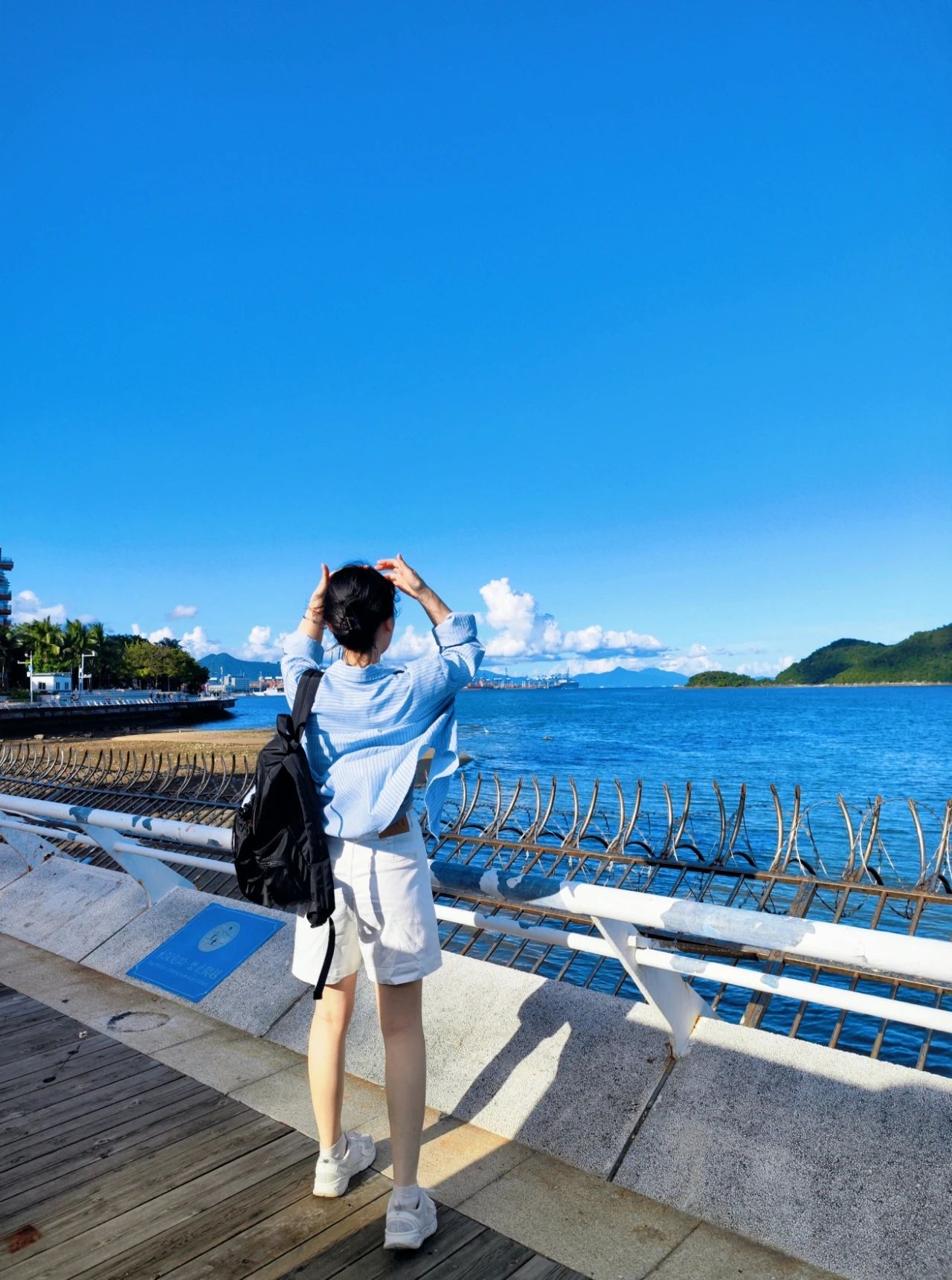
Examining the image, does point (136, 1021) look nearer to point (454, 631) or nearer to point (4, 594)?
point (454, 631)

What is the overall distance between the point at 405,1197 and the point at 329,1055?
1.45ft

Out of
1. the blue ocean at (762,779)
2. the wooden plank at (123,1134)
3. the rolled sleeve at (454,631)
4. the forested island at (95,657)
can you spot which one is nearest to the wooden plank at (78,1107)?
the wooden plank at (123,1134)

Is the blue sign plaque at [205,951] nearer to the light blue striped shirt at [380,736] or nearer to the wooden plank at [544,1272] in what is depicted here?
the light blue striped shirt at [380,736]

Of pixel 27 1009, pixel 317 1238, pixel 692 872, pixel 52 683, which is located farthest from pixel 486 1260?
pixel 52 683

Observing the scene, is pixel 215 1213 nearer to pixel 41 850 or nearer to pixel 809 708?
pixel 41 850

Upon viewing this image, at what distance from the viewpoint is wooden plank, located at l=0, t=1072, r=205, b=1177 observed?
9.44 ft

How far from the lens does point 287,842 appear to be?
2.44 meters

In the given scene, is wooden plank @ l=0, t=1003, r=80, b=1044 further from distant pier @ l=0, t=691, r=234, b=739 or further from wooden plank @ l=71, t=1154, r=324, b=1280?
distant pier @ l=0, t=691, r=234, b=739

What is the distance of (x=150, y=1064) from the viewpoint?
3.54 metres

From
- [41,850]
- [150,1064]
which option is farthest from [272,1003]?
[41,850]

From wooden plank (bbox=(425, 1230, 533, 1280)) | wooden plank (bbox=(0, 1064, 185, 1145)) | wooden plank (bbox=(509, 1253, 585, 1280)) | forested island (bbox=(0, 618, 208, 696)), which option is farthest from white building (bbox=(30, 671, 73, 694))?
wooden plank (bbox=(509, 1253, 585, 1280))

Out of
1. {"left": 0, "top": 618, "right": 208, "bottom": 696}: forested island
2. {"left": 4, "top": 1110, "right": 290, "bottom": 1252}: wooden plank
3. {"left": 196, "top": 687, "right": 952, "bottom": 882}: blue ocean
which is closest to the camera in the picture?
{"left": 4, "top": 1110, "right": 290, "bottom": 1252}: wooden plank

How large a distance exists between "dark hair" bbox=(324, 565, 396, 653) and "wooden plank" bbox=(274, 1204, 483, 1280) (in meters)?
1.64

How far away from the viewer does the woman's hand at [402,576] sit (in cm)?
269
